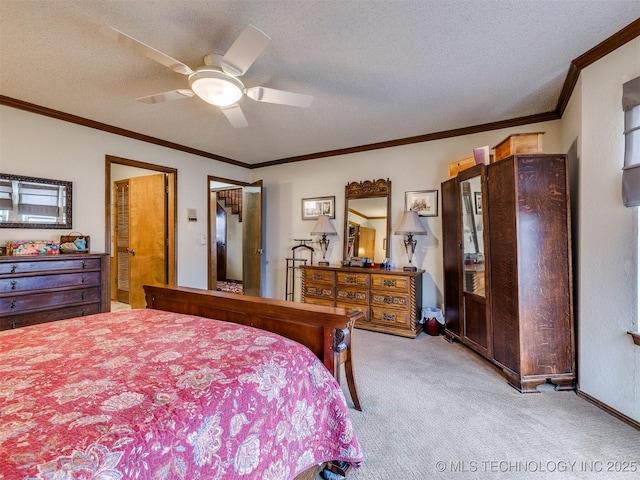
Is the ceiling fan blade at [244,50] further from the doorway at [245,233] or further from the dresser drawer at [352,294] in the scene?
the doorway at [245,233]

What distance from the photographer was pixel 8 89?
262cm

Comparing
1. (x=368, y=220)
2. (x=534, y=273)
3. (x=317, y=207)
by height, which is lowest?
(x=534, y=273)

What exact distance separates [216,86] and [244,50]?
46cm

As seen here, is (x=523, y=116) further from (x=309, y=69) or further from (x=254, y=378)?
(x=254, y=378)

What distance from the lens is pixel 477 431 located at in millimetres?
1845

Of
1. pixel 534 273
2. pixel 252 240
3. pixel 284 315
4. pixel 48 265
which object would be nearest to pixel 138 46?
pixel 284 315

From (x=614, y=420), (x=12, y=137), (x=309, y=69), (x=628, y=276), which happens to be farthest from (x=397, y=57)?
(x=12, y=137)

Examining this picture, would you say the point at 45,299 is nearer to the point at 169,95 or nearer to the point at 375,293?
the point at 169,95

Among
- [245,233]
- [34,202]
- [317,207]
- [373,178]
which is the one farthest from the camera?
[245,233]

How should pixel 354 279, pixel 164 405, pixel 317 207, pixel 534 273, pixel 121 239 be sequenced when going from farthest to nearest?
pixel 121 239 → pixel 317 207 → pixel 354 279 → pixel 534 273 → pixel 164 405

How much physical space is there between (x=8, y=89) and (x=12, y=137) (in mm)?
449

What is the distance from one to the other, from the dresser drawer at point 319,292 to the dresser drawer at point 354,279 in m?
0.20

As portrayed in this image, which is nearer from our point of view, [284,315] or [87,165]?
[284,315]

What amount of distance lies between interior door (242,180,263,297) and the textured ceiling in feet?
6.10
